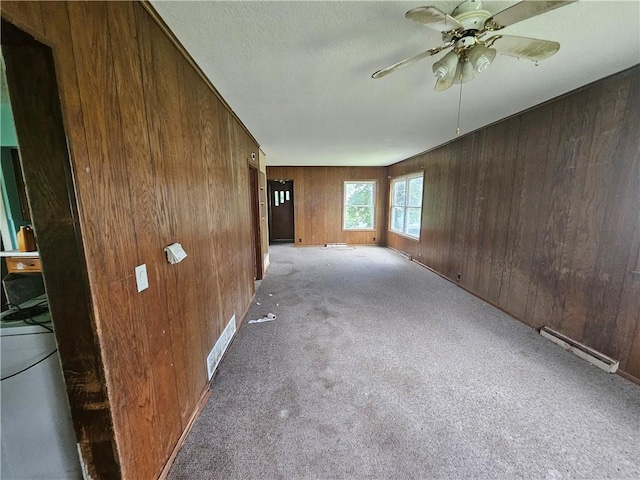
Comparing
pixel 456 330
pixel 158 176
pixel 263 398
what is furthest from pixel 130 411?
pixel 456 330

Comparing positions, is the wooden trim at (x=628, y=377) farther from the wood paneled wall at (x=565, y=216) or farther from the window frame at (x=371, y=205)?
the window frame at (x=371, y=205)

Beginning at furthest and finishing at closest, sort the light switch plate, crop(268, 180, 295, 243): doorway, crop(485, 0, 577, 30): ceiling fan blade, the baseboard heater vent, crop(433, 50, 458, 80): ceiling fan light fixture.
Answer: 1. crop(268, 180, 295, 243): doorway
2. the baseboard heater vent
3. crop(433, 50, 458, 80): ceiling fan light fixture
4. the light switch plate
5. crop(485, 0, 577, 30): ceiling fan blade

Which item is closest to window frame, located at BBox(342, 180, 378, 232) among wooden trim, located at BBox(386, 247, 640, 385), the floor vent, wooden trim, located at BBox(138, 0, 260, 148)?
wooden trim, located at BBox(386, 247, 640, 385)

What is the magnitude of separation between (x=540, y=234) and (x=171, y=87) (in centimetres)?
349

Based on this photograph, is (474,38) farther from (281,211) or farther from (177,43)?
(281,211)

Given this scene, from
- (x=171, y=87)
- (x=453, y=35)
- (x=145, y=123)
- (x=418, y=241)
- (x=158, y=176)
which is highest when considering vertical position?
(x=453, y=35)

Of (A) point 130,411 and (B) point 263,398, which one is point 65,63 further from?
(B) point 263,398

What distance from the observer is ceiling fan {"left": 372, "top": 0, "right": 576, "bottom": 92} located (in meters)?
1.08

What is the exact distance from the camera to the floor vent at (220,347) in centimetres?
188

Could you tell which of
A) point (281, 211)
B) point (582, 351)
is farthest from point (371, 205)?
point (582, 351)

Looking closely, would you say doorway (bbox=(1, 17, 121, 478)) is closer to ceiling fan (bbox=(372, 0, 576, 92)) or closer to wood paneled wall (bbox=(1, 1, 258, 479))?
wood paneled wall (bbox=(1, 1, 258, 479))

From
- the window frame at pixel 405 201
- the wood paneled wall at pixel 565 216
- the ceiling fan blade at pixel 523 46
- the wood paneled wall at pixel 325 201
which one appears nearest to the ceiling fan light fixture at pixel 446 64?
the ceiling fan blade at pixel 523 46

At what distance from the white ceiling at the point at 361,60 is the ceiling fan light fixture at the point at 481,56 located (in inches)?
7.8

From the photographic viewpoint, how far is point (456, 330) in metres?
2.64
